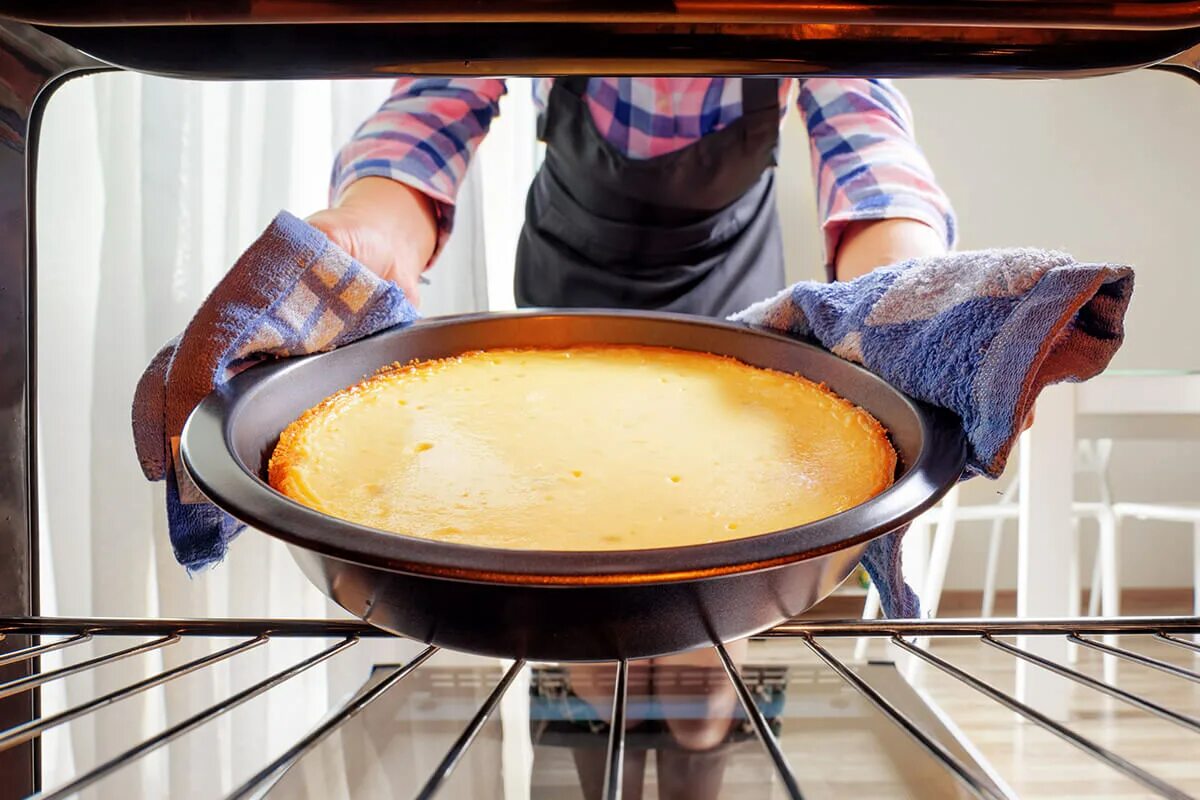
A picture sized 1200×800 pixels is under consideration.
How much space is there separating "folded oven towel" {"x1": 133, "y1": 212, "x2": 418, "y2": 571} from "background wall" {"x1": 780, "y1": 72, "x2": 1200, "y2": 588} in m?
2.00

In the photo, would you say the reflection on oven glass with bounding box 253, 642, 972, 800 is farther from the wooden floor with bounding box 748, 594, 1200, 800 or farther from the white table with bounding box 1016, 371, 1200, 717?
the white table with bounding box 1016, 371, 1200, 717

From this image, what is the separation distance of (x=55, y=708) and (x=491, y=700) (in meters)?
0.61

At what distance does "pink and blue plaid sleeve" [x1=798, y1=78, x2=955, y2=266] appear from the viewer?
0.69 m

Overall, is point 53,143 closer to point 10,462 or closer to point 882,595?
point 10,462

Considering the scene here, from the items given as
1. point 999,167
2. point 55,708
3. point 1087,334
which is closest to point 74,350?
point 55,708

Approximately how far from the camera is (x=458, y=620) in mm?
292

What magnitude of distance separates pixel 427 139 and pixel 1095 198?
2.18 meters

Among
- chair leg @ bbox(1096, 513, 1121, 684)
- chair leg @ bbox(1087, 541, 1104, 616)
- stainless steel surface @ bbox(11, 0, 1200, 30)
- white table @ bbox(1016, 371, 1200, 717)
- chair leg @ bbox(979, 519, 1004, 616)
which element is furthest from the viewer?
chair leg @ bbox(979, 519, 1004, 616)

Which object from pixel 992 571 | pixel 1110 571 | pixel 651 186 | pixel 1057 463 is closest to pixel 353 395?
pixel 651 186

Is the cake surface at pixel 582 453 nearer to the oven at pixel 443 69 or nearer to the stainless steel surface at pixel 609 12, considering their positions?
the oven at pixel 443 69

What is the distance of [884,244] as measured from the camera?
0.66 metres

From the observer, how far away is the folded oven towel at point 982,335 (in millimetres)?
369

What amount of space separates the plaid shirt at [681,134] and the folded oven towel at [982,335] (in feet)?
0.80

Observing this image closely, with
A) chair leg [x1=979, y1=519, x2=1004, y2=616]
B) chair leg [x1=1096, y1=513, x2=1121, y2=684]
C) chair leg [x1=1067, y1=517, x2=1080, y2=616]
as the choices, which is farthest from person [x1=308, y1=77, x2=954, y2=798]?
chair leg [x1=979, y1=519, x2=1004, y2=616]
